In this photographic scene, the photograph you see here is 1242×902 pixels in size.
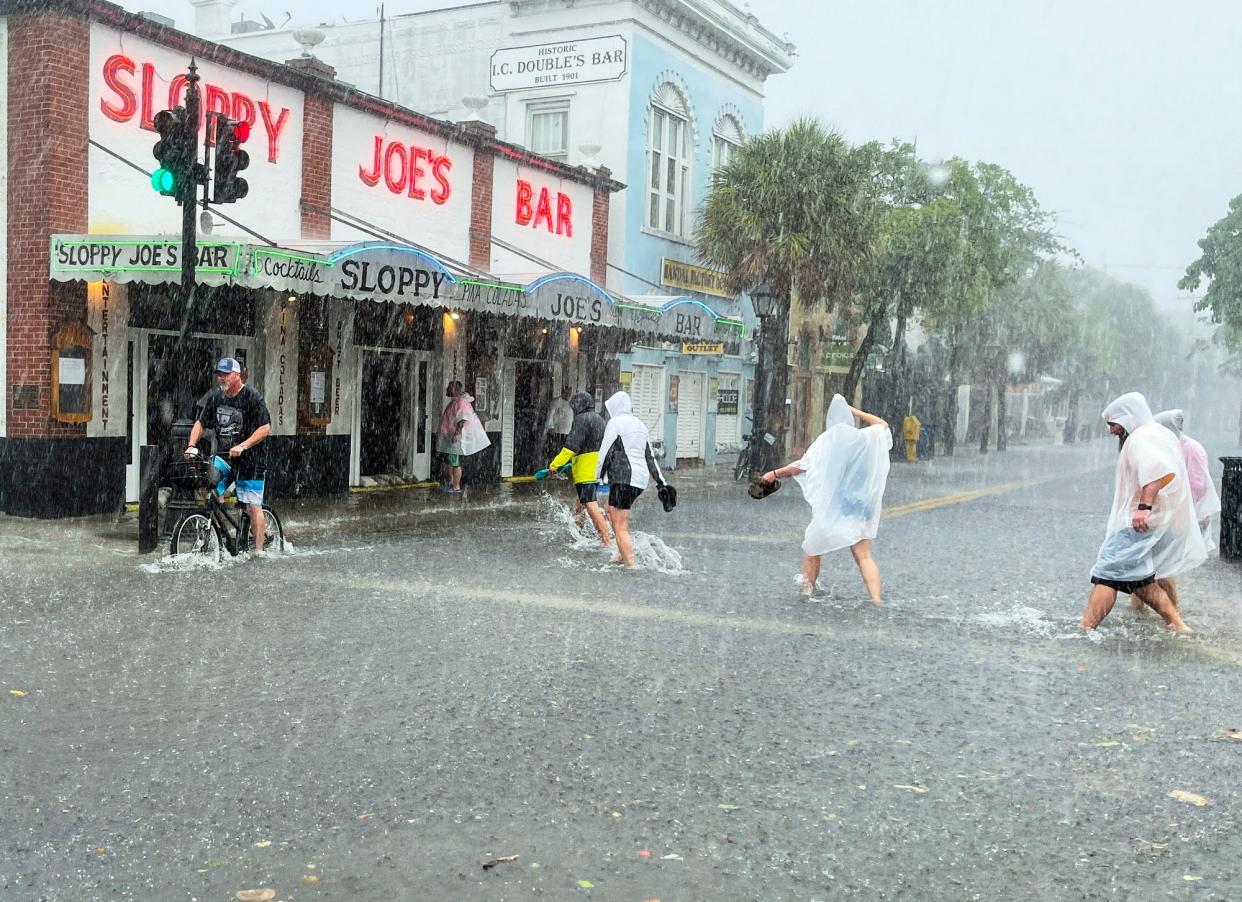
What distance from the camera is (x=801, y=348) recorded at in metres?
36.8

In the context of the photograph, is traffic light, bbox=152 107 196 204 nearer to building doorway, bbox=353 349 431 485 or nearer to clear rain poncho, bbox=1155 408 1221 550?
building doorway, bbox=353 349 431 485

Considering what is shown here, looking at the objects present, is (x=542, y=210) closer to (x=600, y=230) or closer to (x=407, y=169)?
(x=600, y=230)

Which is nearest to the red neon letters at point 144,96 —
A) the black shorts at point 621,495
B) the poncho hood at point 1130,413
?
the black shorts at point 621,495

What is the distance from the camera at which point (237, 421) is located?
36.4ft

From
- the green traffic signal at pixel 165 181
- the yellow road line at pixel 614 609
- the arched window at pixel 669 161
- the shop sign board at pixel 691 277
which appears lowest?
the yellow road line at pixel 614 609

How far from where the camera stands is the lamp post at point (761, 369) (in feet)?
79.0

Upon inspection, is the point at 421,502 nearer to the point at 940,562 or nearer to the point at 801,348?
the point at 940,562

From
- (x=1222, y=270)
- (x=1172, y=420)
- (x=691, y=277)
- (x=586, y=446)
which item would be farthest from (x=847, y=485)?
(x=1222, y=270)

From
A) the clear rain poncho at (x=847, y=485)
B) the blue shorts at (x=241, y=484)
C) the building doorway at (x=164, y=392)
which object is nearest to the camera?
the clear rain poncho at (x=847, y=485)

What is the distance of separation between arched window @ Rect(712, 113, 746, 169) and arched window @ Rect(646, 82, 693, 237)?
122 centimetres

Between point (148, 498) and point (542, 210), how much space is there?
13110mm

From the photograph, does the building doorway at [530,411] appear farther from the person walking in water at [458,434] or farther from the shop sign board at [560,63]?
the shop sign board at [560,63]

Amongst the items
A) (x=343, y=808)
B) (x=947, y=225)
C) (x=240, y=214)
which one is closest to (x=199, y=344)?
(x=240, y=214)

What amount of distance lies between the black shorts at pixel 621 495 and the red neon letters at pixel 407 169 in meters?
9.26
